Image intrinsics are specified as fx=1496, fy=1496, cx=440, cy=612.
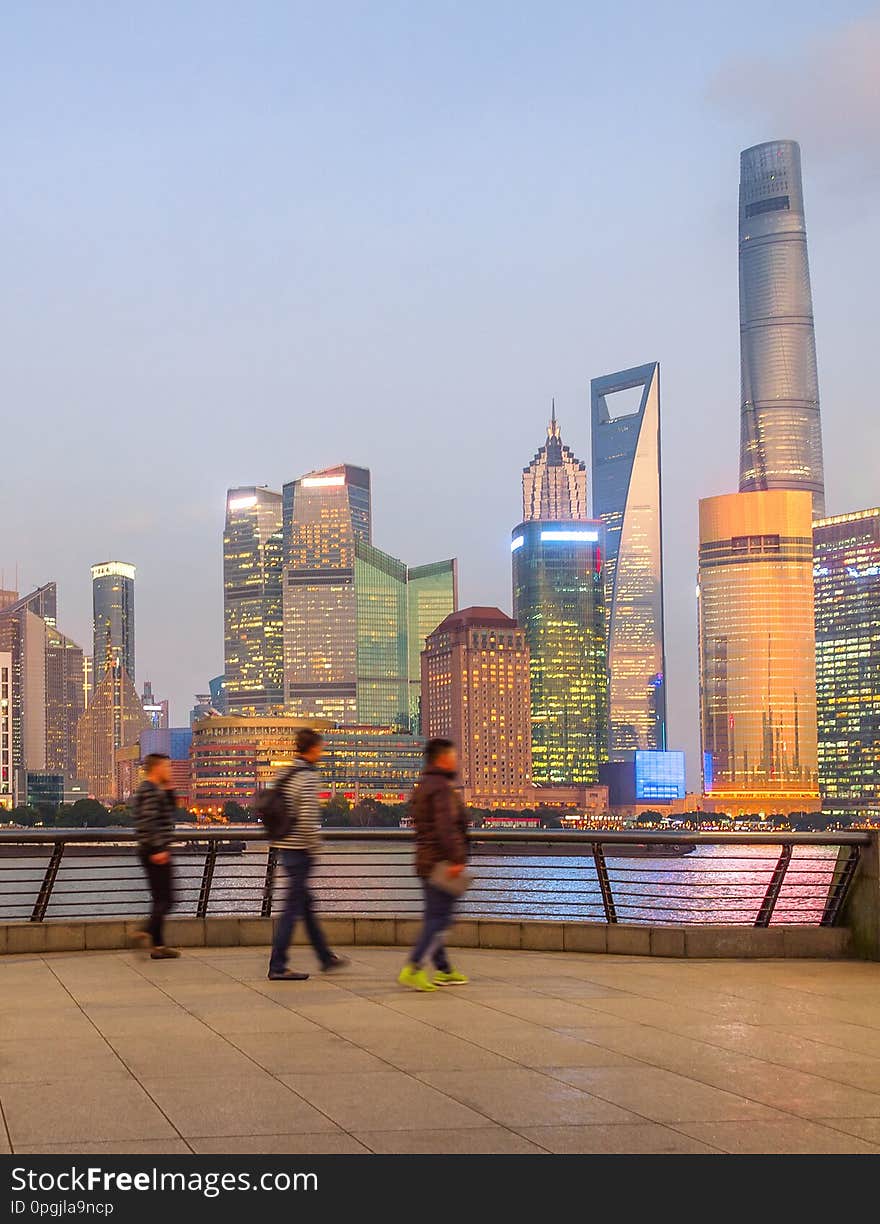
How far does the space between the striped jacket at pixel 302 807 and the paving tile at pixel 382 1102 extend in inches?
169

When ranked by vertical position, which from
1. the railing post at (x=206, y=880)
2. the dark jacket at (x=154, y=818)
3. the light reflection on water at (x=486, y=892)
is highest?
the dark jacket at (x=154, y=818)

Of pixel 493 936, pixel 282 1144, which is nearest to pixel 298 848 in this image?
pixel 493 936

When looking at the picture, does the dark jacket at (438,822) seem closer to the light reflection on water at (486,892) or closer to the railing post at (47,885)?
the light reflection on water at (486,892)

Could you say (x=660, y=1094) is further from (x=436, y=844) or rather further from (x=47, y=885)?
(x=47, y=885)

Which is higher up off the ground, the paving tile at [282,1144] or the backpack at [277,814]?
the backpack at [277,814]

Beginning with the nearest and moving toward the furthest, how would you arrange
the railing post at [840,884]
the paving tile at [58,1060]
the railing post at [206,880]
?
the paving tile at [58,1060] < the railing post at [840,884] < the railing post at [206,880]

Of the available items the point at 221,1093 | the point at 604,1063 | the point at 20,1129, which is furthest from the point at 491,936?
the point at 20,1129

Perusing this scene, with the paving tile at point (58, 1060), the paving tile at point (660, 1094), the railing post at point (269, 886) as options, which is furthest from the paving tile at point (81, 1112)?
the railing post at point (269, 886)

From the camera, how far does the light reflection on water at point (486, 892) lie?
15.5 m

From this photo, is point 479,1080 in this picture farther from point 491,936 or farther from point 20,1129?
point 491,936

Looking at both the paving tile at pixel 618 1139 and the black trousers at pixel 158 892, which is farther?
the black trousers at pixel 158 892

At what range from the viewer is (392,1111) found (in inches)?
303
